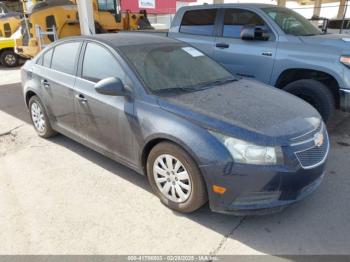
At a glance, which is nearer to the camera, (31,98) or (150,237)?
(150,237)

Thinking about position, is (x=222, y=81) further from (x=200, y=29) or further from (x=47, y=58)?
(x=200, y=29)

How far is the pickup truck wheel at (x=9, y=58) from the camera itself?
12.8 metres

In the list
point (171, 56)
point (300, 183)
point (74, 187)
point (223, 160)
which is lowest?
point (74, 187)

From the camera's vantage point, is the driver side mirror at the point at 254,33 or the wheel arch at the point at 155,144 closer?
the wheel arch at the point at 155,144

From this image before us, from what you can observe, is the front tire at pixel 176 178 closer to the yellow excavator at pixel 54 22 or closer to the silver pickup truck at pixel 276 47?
the silver pickup truck at pixel 276 47

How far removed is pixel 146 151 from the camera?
3152 mm

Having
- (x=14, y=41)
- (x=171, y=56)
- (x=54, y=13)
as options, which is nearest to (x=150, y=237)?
(x=171, y=56)

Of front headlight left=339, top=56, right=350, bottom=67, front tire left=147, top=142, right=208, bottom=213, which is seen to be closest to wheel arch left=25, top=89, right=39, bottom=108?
front tire left=147, top=142, right=208, bottom=213

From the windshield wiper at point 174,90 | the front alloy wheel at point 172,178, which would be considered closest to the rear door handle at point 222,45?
the windshield wiper at point 174,90

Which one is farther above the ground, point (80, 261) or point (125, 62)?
point (125, 62)

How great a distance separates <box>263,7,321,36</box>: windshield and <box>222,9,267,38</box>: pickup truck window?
0.73 ft

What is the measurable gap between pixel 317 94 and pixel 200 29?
2.49 metres

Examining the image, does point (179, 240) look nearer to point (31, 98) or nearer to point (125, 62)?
point (125, 62)

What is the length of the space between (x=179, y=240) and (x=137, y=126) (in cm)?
112
